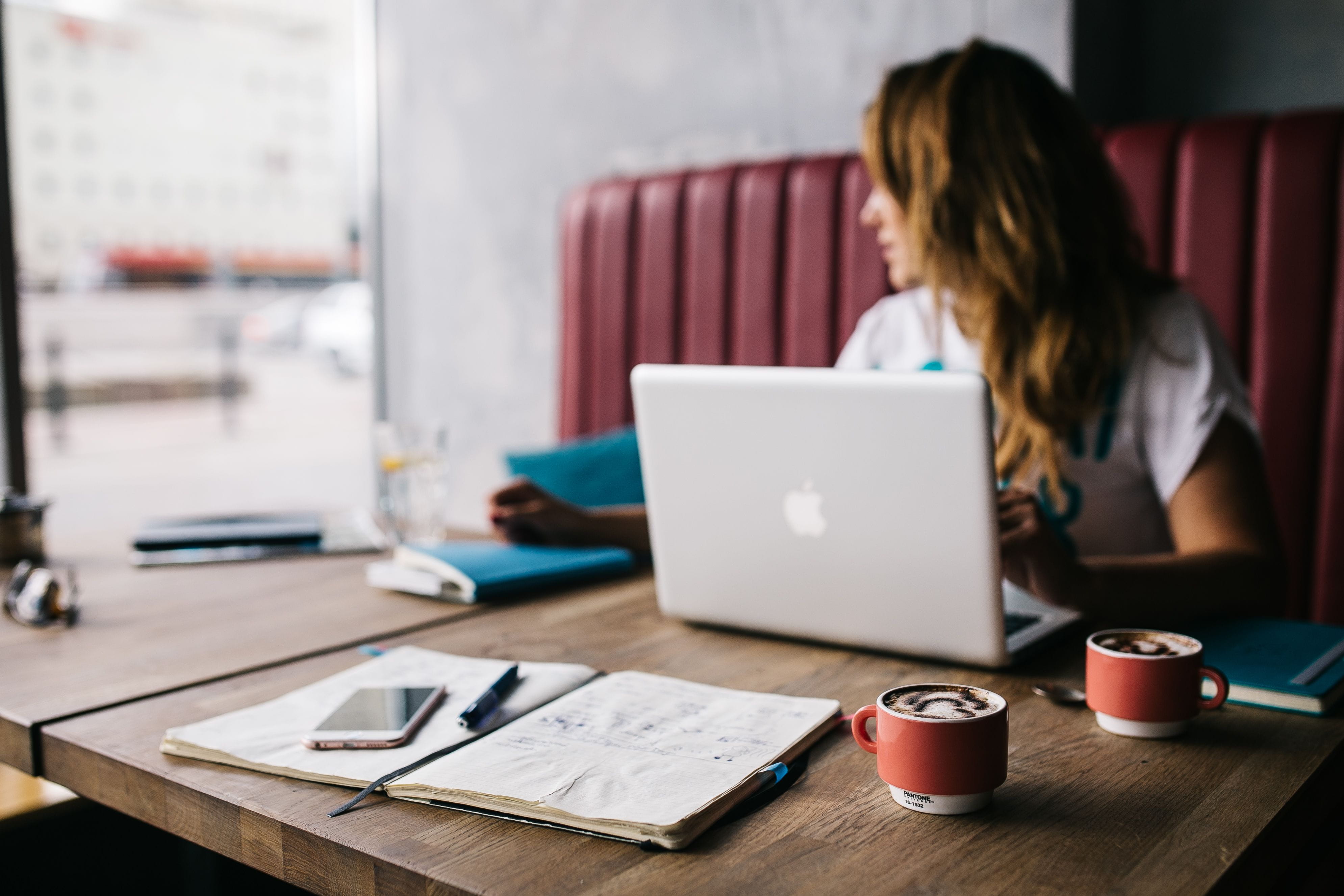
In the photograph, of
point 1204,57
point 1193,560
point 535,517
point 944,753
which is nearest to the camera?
point 944,753

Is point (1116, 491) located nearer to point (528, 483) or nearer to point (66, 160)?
point (528, 483)

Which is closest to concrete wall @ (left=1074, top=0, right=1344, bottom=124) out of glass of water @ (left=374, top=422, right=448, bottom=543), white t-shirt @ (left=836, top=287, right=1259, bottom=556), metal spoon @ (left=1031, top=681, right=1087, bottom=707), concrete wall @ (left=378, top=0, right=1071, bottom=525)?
concrete wall @ (left=378, top=0, right=1071, bottom=525)

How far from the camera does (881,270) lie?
2.03 meters

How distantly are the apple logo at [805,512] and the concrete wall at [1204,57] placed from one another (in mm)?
1332

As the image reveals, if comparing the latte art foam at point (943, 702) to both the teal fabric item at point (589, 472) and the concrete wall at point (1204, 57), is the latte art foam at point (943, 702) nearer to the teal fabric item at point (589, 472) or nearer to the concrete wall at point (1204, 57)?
the teal fabric item at point (589, 472)

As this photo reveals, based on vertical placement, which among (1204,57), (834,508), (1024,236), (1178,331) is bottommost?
(834,508)

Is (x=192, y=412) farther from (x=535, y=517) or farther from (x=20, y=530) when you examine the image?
(x=535, y=517)

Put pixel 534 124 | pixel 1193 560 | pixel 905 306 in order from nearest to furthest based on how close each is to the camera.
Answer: pixel 1193 560 < pixel 905 306 < pixel 534 124

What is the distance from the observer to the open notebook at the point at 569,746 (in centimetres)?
67

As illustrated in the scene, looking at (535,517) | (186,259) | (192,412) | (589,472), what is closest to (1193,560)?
(535,517)

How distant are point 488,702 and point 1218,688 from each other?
53cm

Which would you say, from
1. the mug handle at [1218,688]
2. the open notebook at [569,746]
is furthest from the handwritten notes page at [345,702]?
the mug handle at [1218,688]

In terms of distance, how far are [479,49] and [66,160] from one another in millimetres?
1138

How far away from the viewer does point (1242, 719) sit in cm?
83
